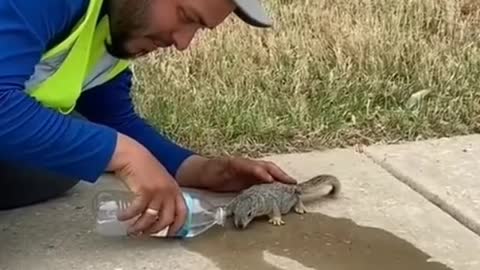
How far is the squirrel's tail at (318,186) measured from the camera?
360cm

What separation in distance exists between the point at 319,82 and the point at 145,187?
192 cm

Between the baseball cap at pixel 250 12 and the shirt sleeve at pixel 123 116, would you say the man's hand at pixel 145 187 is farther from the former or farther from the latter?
the shirt sleeve at pixel 123 116

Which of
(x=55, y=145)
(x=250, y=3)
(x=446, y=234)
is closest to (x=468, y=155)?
(x=446, y=234)

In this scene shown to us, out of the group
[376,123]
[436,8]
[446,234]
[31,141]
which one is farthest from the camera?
[436,8]

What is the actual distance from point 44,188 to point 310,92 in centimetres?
143

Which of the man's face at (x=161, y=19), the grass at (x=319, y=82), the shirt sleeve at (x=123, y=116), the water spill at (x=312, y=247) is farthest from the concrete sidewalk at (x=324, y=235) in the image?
the man's face at (x=161, y=19)

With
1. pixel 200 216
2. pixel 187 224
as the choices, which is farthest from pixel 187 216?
pixel 200 216

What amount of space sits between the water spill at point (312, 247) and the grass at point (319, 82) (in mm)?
745

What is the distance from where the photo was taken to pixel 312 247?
328 cm

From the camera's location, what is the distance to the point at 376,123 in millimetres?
4355

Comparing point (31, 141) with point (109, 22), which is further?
point (109, 22)

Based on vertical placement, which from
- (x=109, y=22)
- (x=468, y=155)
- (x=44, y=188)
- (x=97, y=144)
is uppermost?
(x=109, y=22)

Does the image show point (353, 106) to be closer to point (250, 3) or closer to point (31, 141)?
point (250, 3)

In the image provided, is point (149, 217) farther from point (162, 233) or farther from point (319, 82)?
point (319, 82)
